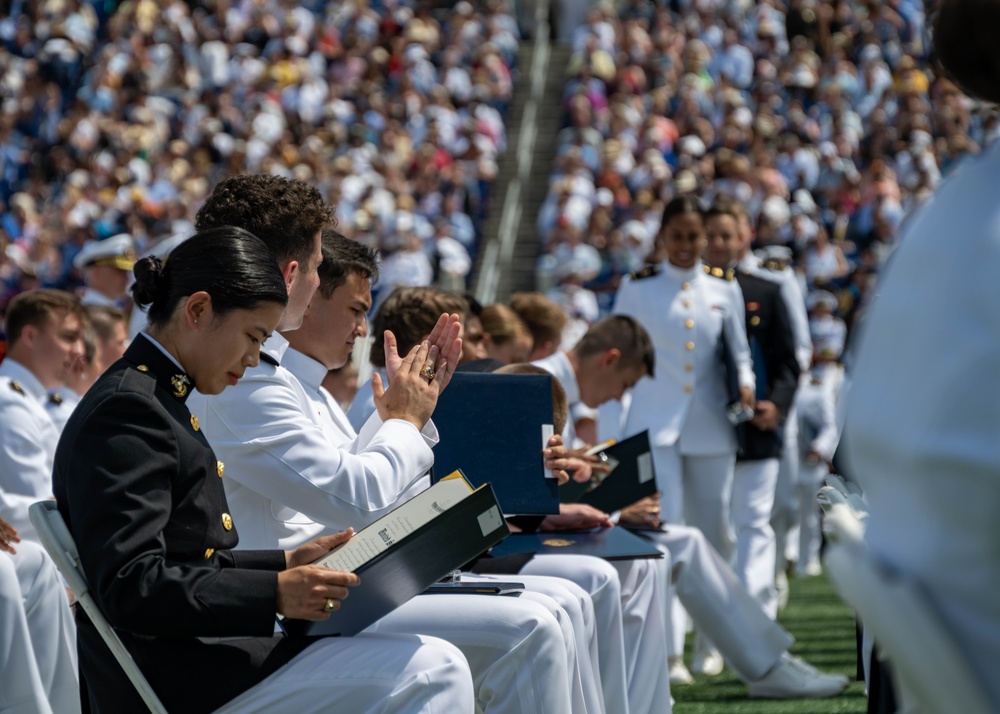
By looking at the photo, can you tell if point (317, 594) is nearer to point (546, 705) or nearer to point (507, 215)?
point (546, 705)

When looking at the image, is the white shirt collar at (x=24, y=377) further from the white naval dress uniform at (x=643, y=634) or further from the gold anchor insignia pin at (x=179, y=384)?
the gold anchor insignia pin at (x=179, y=384)

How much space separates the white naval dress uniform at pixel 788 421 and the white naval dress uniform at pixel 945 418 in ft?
18.8

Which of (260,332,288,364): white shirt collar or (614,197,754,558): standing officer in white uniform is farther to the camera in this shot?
(614,197,754,558): standing officer in white uniform

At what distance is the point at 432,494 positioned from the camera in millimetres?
3117

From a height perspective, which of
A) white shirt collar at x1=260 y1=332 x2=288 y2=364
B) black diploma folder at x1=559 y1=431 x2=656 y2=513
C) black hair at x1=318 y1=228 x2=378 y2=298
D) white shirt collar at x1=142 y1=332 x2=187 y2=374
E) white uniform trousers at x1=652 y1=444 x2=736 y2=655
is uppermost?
black hair at x1=318 y1=228 x2=378 y2=298

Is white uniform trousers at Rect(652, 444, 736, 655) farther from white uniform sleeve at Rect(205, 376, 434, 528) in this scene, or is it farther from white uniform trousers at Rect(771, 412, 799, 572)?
white uniform sleeve at Rect(205, 376, 434, 528)

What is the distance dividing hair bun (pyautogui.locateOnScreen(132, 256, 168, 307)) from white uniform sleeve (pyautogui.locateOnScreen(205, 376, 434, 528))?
0.37 meters

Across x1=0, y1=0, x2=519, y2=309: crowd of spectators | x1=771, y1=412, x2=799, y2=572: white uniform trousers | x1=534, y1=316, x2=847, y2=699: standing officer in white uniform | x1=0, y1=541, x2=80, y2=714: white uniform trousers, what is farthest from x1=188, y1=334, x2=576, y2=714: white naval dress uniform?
x1=0, y1=0, x2=519, y2=309: crowd of spectators

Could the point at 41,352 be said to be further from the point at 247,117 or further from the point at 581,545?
the point at 247,117

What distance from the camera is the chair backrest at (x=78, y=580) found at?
275 centimetres

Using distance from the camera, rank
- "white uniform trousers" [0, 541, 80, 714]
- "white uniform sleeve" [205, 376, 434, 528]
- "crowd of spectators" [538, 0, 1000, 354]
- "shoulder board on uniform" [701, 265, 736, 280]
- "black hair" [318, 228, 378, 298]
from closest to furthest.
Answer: "white uniform sleeve" [205, 376, 434, 528]
"black hair" [318, 228, 378, 298]
"white uniform trousers" [0, 541, 80, 714]
"shoulder board on uniform" [701, 265, 736, 280]
"crowd of spectators" [538, 0, 1000, 354]

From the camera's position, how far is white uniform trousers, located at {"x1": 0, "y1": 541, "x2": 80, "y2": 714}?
13.5ft

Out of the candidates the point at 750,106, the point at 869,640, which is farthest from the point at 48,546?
the point at 750,106

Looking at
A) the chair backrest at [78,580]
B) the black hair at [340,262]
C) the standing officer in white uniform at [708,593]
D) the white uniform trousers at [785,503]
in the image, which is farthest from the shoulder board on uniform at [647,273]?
the chair backrest at [78,580]
